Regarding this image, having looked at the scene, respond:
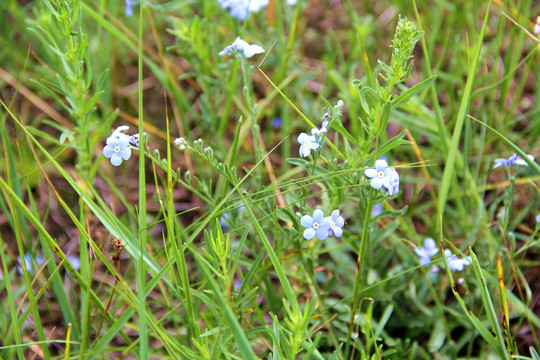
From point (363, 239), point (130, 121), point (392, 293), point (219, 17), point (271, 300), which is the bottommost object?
point (392, 293)

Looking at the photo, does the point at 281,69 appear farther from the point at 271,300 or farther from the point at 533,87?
the point at 533,87

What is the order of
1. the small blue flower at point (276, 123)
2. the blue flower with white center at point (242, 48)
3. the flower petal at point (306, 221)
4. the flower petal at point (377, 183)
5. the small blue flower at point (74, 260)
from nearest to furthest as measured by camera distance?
1. the flower petal at point (377, 183)
2. the flower petal at point (306, 221)
3. the blue flower with white center at point (242, 48)
4. the small blue flower at point (74, 260)
5. the small blue flower at point (276, 123)

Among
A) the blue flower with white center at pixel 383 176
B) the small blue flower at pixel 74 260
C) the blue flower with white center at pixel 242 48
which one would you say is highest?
the blue flower with white center at pixel 242 48

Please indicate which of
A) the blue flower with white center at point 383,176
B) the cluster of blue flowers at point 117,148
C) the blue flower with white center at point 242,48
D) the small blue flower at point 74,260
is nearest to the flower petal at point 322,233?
the blue flower with white center at point 383,176

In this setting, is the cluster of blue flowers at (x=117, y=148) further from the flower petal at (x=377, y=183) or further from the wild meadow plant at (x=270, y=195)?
the flower petal at (x=377, y=183)

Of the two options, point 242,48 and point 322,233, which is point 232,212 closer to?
point 322,233

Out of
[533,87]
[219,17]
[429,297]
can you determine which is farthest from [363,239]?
[219,17]
